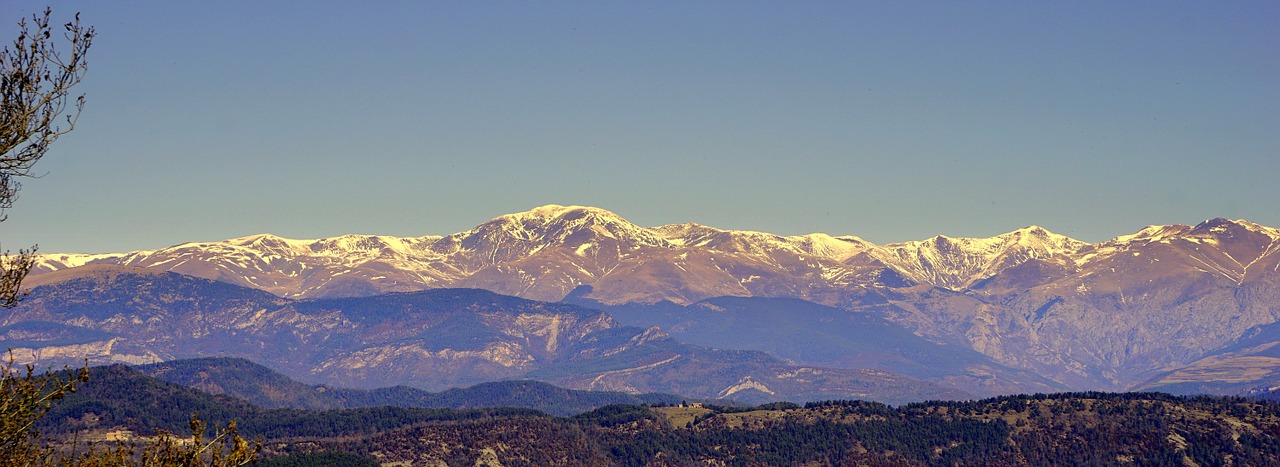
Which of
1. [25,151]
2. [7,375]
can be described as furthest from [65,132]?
[7,375]

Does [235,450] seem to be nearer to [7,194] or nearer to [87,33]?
[7,194]

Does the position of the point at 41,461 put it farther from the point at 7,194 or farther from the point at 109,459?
the point at 7,194

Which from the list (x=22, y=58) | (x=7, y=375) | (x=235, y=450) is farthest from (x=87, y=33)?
(x=235, y=450)

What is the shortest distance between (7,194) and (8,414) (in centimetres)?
756

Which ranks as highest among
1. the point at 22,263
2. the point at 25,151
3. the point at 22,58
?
the point at 22,58

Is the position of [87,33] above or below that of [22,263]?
above

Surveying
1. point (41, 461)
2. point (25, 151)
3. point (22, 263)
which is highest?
point (25, 151)

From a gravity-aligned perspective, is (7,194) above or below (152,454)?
above

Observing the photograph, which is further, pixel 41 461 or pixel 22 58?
pixel 41 461

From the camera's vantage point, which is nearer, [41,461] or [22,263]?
[22,263]

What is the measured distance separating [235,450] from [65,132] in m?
12.9

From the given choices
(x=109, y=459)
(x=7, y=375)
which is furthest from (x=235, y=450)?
(x=7, y=375)

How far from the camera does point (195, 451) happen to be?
161 ft

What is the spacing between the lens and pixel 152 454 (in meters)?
51.3
